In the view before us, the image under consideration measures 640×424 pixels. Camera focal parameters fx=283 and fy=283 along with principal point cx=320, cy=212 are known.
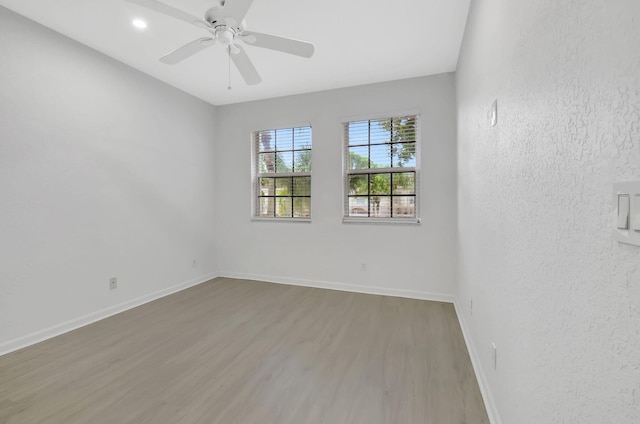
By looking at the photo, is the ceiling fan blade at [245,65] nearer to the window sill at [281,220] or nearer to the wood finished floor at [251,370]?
the window sill at [281,220]

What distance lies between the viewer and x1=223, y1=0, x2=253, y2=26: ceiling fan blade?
168 cm

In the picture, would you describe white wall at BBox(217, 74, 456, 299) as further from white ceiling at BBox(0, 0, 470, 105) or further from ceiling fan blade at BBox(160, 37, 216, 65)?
ceiling fan blade at BBox(160, 37, 216, 65)

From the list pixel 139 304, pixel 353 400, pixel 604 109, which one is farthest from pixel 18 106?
pixel 604 109

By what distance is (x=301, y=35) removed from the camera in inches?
103

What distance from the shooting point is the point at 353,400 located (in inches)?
67.2

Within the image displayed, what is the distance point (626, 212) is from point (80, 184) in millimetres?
3666

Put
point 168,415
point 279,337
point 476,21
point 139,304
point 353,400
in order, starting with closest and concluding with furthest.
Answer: point 168,415
point 353,400
point 476,21
point 279,337
point 139,304

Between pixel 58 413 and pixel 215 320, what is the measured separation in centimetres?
134

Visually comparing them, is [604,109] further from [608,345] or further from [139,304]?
[139,304]

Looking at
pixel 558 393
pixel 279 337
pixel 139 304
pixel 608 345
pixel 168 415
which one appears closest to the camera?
pixel 608 345

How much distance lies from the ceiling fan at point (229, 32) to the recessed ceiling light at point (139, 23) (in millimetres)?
508

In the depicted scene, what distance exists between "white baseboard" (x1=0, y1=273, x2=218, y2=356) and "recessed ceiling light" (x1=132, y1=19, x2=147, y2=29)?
2.75m

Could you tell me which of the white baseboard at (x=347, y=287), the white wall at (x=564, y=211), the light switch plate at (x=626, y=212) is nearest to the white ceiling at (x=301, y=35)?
the white wall at (x=564, y=211)

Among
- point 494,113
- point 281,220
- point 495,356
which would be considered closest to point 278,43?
point 494,113
